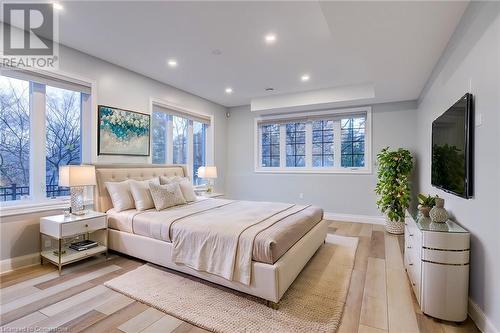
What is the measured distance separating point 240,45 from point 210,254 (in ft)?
8.03

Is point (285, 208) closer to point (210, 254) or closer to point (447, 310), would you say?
point (210, 254)

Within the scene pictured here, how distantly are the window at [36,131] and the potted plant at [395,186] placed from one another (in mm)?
4887

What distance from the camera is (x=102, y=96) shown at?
3609mm

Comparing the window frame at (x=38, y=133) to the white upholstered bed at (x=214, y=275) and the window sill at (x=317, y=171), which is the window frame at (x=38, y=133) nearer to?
the white upholstered bed at (x=214, y=275)

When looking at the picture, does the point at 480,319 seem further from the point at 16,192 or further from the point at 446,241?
the point at 16,192

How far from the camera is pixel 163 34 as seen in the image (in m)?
2.88

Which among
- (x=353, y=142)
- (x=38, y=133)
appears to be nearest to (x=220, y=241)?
(x=38, y=133)

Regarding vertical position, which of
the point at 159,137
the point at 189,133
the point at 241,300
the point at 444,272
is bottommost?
the point at 241,300

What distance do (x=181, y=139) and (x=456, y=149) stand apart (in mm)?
4425

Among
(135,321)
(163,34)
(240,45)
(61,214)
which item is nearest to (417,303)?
Answer: (135,321)

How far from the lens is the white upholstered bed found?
2127 millimetres

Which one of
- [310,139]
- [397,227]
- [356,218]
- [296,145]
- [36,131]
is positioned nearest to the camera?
[36,131]

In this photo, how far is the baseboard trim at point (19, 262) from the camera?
270cm

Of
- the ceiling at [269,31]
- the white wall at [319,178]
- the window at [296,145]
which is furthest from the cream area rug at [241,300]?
the window at [296,145]
